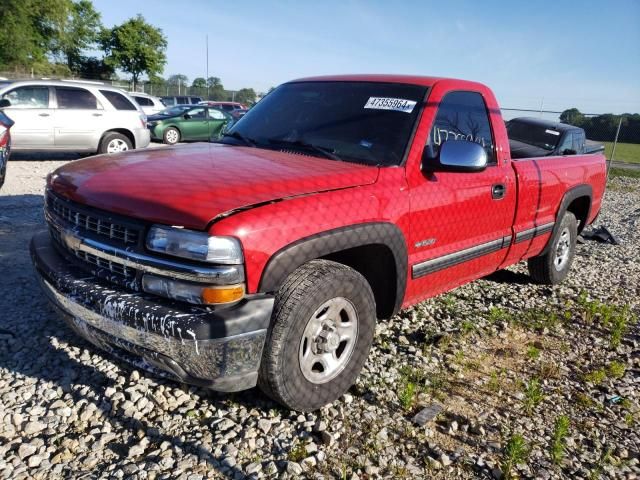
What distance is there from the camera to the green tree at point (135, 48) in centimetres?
4188

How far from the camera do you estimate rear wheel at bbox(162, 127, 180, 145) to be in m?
16.7

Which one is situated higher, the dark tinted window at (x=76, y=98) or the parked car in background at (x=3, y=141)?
the dark tinted window at (x=76, y=98)

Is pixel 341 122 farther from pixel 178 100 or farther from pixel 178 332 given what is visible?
pixel 178 100

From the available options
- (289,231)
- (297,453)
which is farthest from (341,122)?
(297,453)

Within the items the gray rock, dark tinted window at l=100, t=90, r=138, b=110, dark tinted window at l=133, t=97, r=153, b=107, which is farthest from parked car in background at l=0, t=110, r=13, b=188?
dark tinted window at l=133, t=97, r=153, b=107

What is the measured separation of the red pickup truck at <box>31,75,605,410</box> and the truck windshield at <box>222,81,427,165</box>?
0.04 ft

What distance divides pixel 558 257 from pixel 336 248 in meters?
3.56

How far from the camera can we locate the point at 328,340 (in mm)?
2752

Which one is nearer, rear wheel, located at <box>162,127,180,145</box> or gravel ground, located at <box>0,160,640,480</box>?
gravel ground, located at <box>0,160,640,480</box>

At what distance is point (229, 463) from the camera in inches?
94.9

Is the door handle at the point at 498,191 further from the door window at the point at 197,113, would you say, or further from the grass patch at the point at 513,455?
the door window at the point at 197,113

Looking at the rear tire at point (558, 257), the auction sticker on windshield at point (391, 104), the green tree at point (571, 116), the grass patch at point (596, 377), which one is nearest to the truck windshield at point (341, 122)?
the auction sticker on windshield at point (391, 104)

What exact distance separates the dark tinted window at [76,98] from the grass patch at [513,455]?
10.6 meters

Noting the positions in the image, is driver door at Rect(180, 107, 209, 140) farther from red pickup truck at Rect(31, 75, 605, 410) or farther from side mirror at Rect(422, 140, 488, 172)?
side mirror at Rect(422, 140, 488, 172)
